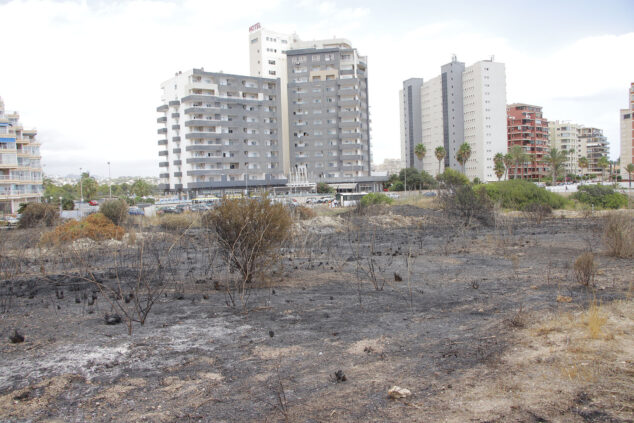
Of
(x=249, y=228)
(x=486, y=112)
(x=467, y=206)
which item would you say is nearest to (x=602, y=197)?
(x=467, y=206)

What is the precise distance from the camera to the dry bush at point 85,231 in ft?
79.9

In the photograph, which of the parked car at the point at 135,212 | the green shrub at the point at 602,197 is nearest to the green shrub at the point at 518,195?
the green shrub at the point at 602,197

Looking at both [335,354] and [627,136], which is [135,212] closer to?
[335,354]

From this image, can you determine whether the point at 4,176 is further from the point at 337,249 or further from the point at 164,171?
the point at 337,249

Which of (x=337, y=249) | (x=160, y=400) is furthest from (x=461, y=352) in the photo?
(x=337, y=249)

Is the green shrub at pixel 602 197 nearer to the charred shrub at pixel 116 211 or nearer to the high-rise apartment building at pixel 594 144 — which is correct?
the charred shrub at pixel 116 211

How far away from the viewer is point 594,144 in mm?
181500

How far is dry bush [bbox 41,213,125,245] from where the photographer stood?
24.3 metres

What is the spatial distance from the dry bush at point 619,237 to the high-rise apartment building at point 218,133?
7106 cm

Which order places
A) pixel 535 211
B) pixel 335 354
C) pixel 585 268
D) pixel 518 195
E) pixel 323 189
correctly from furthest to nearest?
pixel 323 189, pixel 518 195, pixel 535 211, pixel 585 268, pixel 335 354

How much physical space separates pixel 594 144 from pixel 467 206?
180127 mm

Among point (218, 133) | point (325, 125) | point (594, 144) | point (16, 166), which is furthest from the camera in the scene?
point (594, 144)

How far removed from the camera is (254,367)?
6875 mm

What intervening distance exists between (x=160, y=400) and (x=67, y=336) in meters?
4.03
